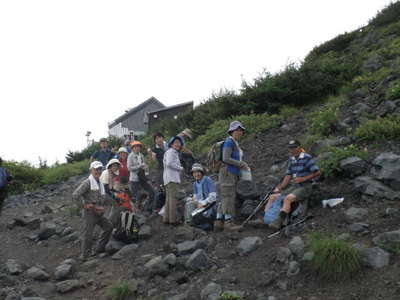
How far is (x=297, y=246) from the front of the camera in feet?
18.8

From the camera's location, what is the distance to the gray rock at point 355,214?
6.19 m

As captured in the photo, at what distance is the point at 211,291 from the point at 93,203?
361cm

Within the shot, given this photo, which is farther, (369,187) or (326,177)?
(326,177)

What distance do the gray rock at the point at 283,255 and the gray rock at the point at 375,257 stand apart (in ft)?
3.57

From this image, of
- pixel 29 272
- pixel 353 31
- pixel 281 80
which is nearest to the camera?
pixel 29 272

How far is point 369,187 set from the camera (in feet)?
22.2

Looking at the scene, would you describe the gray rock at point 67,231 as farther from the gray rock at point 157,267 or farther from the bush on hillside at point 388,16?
the bush on hillside at point 388,16

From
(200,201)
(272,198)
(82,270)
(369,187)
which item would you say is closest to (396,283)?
(369,187)

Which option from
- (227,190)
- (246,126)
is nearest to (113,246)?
(227,190)

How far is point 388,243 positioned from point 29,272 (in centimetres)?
646

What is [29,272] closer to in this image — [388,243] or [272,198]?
[272,198]

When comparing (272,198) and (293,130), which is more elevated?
(293,130)

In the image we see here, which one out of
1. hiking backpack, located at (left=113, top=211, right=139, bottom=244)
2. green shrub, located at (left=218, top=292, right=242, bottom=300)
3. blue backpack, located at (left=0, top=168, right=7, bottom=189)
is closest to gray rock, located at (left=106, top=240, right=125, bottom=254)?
hiking backpack, located at (left=113, top=211, right=139, bottom=244)

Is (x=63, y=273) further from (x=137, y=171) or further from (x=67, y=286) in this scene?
(x=137, y=171)
